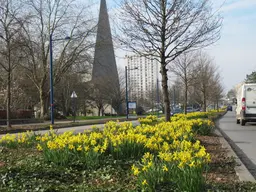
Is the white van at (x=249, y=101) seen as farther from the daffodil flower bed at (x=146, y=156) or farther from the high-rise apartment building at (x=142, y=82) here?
the high-rise apartment building at (x=142, y=82)

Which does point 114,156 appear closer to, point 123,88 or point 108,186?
point 108,186

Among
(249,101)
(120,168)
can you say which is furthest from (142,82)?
(120,168)

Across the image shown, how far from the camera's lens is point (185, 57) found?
32.6 meters

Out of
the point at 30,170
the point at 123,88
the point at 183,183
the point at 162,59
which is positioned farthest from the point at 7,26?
the point at 123,88

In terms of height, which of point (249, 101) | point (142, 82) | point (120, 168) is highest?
point (142, 82)

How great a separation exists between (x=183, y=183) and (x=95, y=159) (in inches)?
86.6

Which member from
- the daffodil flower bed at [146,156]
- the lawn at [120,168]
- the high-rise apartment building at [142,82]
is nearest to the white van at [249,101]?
the lawn at [120,168]

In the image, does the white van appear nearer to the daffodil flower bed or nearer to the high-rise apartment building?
the daffodil flower bed

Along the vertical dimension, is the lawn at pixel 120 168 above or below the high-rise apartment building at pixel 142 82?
below

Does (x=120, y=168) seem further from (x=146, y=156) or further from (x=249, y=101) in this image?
(x=249, y=101)

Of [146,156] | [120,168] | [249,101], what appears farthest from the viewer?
[249,101]

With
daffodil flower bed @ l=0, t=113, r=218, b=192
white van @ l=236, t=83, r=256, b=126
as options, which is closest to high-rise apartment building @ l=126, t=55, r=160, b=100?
white van @ l=236, t=83, r=256, b=126

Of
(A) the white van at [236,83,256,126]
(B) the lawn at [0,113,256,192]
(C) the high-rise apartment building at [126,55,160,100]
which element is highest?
(C) the high-rise apartment building at [126,55,160,100]

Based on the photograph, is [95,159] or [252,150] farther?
Result: [252,150]
